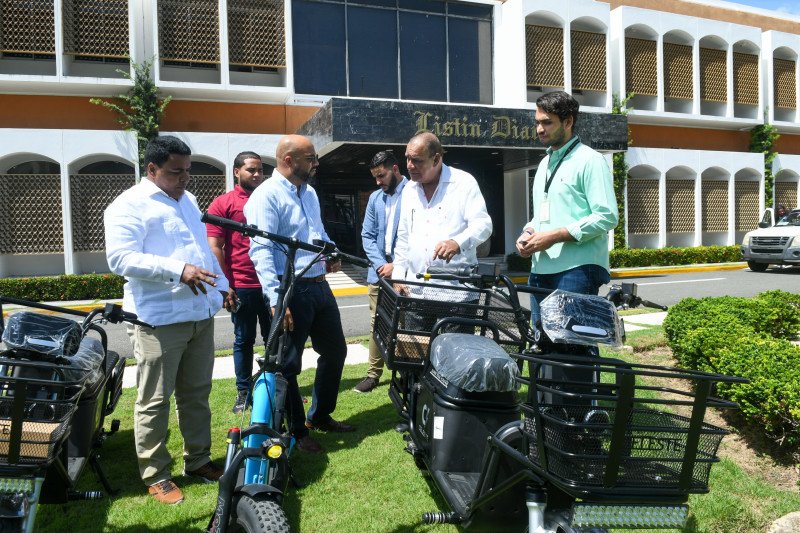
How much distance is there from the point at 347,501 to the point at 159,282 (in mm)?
1641

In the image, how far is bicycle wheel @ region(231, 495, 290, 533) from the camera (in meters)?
2.04

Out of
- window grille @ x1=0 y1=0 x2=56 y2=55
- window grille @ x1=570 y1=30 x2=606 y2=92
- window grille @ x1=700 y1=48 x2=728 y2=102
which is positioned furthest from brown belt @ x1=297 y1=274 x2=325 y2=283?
window grille @ x1=700 y1=48 x2=728 y2=102

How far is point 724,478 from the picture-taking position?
339cm

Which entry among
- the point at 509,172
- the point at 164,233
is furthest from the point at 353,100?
the point at 164,233

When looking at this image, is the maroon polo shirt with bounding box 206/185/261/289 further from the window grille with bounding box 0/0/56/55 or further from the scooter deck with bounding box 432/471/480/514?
the window grille with bounding box 0/0/56/55

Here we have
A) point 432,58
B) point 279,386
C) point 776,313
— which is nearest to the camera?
point 279,386

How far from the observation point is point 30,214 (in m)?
14.6

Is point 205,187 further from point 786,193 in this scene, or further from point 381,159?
point 786,193

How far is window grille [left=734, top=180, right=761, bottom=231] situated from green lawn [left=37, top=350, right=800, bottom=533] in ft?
75.7

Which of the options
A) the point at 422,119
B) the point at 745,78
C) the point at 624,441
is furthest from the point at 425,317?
the point at 745,78

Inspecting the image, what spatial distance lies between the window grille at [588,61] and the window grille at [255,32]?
1014cm

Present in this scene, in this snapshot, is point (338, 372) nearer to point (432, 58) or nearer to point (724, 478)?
point (724, 478)

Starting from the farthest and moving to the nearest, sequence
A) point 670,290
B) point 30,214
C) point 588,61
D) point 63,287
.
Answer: point 588,61 < point 30,214 < point 63,287 < point 670,290

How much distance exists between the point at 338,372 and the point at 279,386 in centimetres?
124
